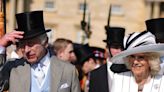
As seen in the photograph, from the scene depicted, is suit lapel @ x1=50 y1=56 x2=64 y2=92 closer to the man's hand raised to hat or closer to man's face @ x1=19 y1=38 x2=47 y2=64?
man's face @ x1=19 y1=38 x2=47 y2=64

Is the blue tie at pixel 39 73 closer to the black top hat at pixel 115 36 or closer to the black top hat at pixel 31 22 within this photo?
the black top hat at pixel 31 22

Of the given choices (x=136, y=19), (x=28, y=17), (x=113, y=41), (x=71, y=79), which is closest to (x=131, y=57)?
(x=71, y=79)

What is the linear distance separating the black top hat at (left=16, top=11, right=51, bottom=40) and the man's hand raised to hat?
0.63ft

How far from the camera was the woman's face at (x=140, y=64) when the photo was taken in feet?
20.5

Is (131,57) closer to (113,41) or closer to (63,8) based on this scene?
(113,41)

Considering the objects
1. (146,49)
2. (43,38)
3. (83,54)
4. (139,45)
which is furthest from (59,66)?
(83,54)

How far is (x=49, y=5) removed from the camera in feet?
157

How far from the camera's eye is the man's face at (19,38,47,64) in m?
6.51

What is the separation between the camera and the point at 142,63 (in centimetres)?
625

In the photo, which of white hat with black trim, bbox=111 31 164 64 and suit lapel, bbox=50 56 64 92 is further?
suit lapel, bbox=50 56 64 92

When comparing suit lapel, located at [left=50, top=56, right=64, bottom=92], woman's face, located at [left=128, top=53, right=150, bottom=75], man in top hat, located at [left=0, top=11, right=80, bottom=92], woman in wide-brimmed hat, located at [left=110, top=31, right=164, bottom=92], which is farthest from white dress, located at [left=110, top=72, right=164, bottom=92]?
suit lapel, located at [left=50, top=56, right=64, bottom=92]

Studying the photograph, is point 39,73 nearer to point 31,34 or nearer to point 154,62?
point 31,34

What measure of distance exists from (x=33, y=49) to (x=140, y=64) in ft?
3.47

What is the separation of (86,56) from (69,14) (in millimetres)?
35448
